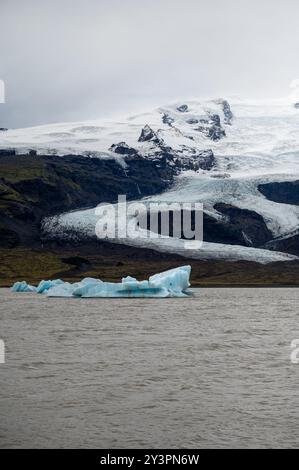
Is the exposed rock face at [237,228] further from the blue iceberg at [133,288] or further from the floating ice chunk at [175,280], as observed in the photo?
the floating ice chunk at [175,280]

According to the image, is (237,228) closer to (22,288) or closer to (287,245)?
(287,245)

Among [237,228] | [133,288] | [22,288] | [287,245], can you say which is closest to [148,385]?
[133,288]

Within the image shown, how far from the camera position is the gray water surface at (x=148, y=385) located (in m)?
19.7

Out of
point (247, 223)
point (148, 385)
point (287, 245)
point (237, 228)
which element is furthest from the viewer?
point (237, 228)

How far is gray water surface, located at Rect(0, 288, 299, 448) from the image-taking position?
64.6 ft

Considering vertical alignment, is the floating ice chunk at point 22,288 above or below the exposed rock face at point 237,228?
above

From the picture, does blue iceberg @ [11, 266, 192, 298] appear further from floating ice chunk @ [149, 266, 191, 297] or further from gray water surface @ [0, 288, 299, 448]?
gray water surface @ [0, 288, 299, 448]

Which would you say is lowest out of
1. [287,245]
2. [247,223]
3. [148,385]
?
[287,245]

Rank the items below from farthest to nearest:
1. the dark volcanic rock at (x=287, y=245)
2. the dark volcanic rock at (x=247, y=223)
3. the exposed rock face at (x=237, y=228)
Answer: the dark volcanic rock at (x=247, y=223) < the exposed rock face at (x=237, y=228) < the dark volcanic rock at (x=287, y=245)

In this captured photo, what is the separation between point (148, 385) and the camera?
2647cm

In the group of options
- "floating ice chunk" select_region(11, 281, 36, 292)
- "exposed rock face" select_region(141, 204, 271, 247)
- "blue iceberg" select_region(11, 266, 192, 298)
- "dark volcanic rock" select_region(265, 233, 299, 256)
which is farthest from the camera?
"exposed rock face" select_region(141, 204, 271, 247)

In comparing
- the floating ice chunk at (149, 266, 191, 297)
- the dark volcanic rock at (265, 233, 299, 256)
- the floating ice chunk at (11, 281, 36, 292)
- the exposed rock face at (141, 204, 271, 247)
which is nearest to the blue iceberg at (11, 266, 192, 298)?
the floating ice chunk at (149, 266, 191, 297)

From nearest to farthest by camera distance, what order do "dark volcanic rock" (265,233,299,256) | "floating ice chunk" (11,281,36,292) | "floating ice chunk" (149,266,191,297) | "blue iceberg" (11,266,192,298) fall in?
1. "floating ice chunk" (149,266,191,297)
2. "blue iceberg" (11,266,192,298)
3. "floating ice chunk" (11,281,36,292)
4. "dark volcanic rock" (265,233,299,256)

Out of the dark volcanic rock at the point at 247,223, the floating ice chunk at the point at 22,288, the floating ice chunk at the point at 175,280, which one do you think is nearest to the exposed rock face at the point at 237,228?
the dark volcanic rock at the point at 247,223
